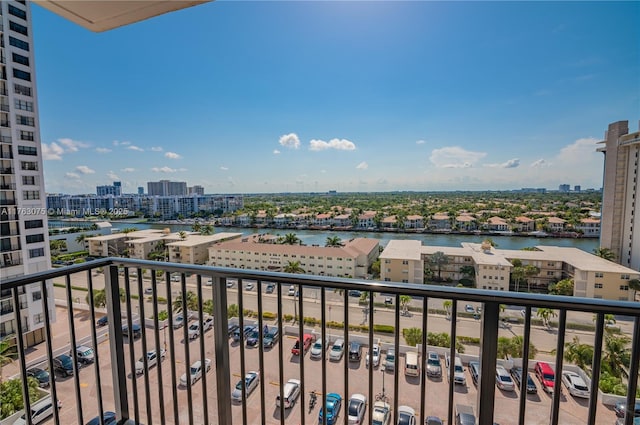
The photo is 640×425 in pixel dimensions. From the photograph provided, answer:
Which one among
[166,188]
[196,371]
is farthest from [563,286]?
[166,188]

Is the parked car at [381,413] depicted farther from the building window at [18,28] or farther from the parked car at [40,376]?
the building window at [18,28]

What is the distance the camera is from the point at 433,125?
14.4 meters

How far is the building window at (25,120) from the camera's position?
16.6ft

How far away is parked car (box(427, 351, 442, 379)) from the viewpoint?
1.26m

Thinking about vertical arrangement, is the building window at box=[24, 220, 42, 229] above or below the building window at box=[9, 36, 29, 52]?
below

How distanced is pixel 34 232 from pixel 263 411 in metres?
7.80

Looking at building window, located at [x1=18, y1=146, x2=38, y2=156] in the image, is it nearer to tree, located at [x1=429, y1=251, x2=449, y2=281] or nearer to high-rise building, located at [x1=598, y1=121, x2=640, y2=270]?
tree, located at [x1=429, y1=251, x2=449, y2=281]

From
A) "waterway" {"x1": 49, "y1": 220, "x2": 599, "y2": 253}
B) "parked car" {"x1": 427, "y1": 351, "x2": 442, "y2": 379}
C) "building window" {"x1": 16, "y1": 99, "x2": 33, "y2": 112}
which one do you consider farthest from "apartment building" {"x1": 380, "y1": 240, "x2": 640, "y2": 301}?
"building window" {"x1": 16, "y1": 99, "x2": 33, "y2": 112}

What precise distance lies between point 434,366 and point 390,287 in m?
0.76

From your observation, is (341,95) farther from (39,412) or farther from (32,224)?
(39,412)

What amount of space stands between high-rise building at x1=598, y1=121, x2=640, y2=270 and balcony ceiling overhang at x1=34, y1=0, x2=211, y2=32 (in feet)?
23.0

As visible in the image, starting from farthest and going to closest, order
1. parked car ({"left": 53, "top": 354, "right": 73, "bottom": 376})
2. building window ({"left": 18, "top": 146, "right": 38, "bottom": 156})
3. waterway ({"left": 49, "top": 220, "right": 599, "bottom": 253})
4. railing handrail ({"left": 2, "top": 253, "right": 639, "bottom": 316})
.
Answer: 1. waterway ({"left": 49, "top": 220, "right": 599, "bottom": 253})
2. building window ({"left": 18, "top": 146, "right": 38, "bottom": 156})
3. parked car ({"left": 53, "top": 354, "right": 73, "bottom": 376})
4. railing handrail ({"left": 2, "top": 253, "right": 639, "bottom": 316})

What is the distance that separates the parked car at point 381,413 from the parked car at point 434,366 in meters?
0.24

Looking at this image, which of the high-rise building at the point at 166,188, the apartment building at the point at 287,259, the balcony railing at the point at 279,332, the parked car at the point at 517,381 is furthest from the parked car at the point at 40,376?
→ the high-rise building at the point at 166,188
